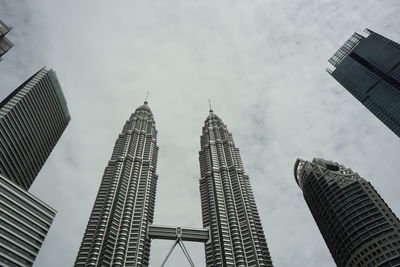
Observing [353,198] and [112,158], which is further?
[112,158]

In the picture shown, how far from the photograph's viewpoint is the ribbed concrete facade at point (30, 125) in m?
108

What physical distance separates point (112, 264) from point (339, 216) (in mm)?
91570

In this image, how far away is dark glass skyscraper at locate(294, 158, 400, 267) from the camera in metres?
104

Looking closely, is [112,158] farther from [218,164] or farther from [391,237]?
[391,237]

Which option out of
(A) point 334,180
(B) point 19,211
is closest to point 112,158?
(B) point 19,211

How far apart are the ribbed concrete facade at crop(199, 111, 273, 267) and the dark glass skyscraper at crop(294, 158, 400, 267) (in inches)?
1184

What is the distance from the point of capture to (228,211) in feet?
439

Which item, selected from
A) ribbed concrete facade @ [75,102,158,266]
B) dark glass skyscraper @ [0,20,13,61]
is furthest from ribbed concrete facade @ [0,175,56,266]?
dark glass skyscraper @ [0,20,13,61]

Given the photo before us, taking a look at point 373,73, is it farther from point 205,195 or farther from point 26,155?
point 26,155

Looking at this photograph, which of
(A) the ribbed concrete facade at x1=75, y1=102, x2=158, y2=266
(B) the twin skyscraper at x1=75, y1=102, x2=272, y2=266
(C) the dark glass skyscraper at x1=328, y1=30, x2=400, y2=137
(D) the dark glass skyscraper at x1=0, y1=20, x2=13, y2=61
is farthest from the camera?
(C) the dark glass skyscraper at x1=328, y1=30, x2=400, y2=137

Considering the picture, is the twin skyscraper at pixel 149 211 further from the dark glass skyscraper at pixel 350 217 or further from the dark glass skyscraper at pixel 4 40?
the dark glass skyscraper at pixel 4 40

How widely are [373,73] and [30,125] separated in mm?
173644

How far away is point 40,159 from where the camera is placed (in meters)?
138

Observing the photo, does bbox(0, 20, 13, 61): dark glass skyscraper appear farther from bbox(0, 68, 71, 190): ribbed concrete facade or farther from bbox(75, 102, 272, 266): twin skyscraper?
bbox(75, 102, 272, 266): twin skyscraper
